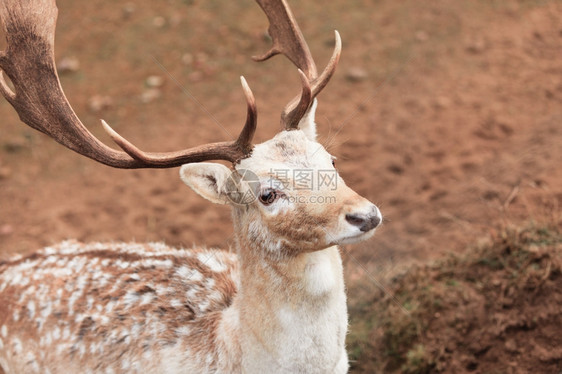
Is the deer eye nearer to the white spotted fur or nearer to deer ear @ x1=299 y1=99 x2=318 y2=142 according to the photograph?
the white spotted fur

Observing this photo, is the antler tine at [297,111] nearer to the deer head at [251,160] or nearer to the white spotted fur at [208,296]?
the deer head at [251,160]

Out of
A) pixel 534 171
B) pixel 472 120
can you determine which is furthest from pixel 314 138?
pixel 472 120

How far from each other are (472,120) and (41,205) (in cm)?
546

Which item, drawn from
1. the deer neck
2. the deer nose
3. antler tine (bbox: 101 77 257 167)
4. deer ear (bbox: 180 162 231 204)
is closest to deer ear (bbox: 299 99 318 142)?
antler tine (bbox: 101 77 257 167)

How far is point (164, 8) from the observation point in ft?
34.1

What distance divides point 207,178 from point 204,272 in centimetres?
88

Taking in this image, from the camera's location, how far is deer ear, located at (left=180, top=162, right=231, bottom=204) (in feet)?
11.0

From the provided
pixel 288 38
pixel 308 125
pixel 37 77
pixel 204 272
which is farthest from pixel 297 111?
pixel 37 77

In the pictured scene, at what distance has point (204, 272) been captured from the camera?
4062 mm

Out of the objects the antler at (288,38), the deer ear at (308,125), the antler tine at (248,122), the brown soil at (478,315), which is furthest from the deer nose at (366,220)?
the brown soil at (478,315)

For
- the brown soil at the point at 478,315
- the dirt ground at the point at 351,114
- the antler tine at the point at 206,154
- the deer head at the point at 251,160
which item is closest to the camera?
the deer head at the point at 251,160

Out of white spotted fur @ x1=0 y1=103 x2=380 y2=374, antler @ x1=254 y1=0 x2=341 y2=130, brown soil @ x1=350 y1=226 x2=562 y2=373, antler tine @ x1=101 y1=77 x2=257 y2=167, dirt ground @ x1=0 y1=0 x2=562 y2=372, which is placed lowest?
dirt ground @ x1=0 y1=0 x2=562 y2=372

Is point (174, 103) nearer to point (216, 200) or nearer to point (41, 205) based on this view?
point (41, 205)

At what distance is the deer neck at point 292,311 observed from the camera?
3254 mm
